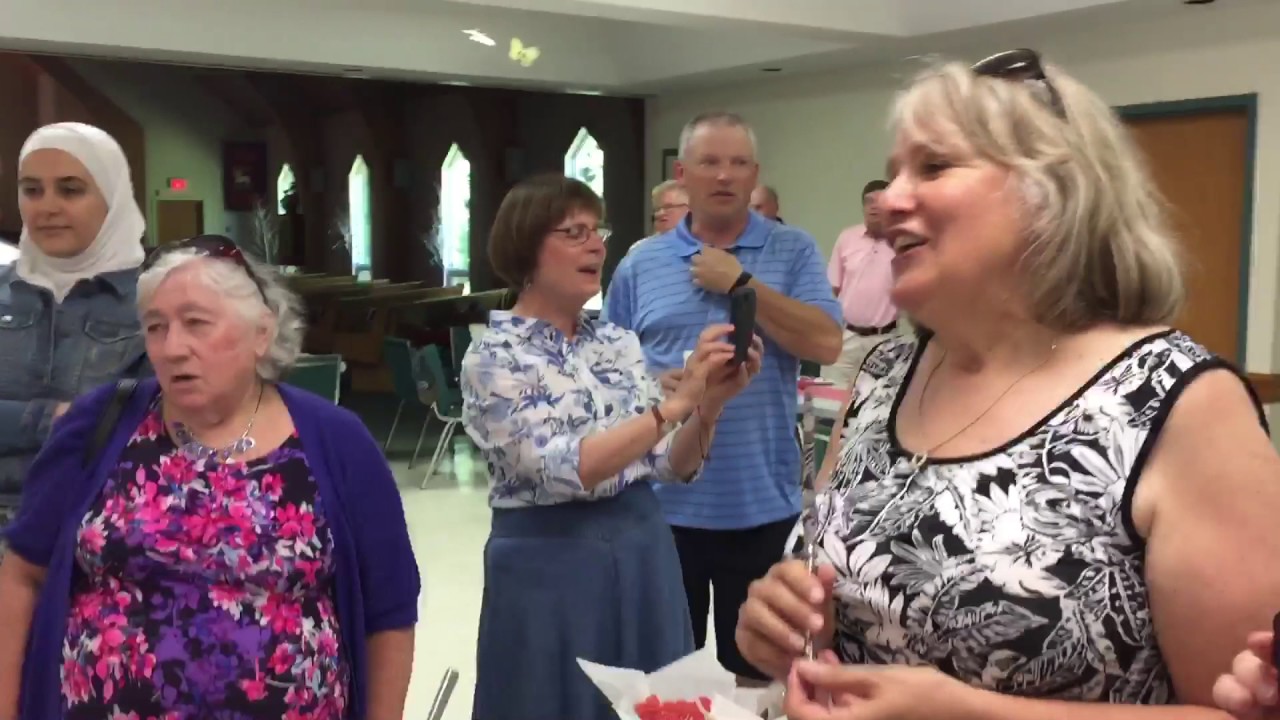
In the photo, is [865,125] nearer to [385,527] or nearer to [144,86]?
[144,86]

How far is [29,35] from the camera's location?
5707mm

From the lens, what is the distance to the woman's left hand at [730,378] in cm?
192

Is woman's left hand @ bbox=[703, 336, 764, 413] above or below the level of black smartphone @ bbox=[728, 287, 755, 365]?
below

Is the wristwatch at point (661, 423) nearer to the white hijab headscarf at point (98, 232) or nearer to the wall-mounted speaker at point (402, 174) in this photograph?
the white hijab headscarf at point (98, 232)

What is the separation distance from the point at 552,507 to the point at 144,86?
5556 mm

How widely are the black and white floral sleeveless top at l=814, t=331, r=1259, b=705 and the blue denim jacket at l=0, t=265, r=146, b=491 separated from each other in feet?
4.80

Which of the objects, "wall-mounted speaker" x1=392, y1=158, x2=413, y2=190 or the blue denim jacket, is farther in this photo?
"wall-mounted speaker" x1=392, y1=158, x2=413, y2=190

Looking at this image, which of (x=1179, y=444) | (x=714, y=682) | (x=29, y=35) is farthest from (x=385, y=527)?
(x=29, y=35)

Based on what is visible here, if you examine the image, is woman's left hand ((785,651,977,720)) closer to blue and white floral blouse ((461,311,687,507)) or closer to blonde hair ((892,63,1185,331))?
blonde hair ((892,63,1185,331))

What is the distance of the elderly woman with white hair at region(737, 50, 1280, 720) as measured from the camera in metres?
0.90

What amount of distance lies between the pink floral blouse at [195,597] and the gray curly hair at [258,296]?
0.21 metres

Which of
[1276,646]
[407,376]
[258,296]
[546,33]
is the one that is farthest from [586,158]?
[1276,646]

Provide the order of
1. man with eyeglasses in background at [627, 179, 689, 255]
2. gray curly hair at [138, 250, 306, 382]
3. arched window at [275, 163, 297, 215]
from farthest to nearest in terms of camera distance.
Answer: arched window at [275, 163, 297, 215] → man with eyeglasses in background at [627, 179, 689, 255] → gray curly hair at [138, 250, 306, 382]

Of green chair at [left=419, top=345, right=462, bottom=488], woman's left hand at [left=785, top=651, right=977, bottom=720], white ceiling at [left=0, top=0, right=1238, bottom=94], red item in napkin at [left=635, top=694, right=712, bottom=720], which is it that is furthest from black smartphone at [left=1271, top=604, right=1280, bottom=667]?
green chair at [left=419, top=345, right=462, bottom=488]
